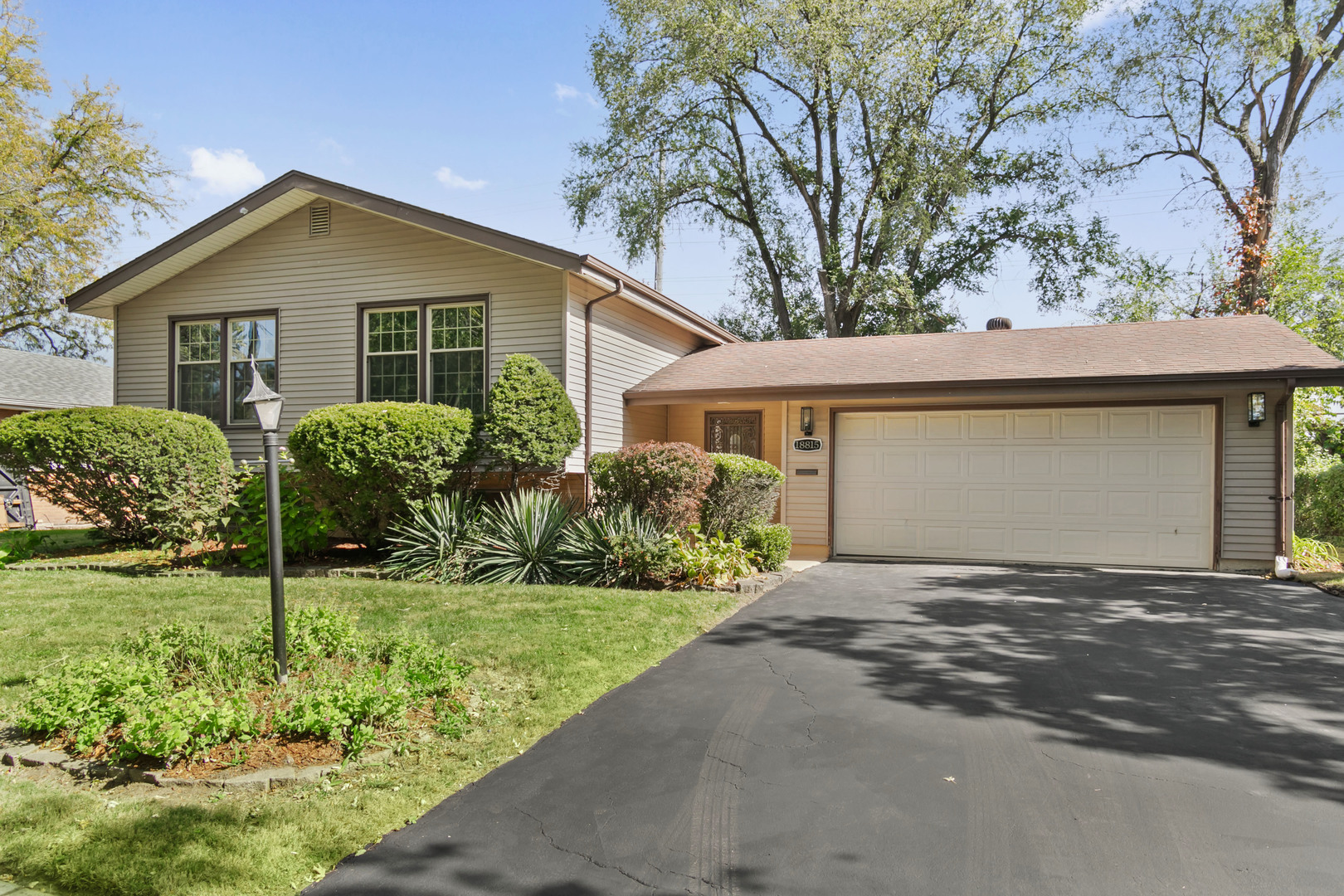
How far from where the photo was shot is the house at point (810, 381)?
33.3ft

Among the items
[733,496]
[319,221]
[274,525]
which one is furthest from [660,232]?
[274,525]

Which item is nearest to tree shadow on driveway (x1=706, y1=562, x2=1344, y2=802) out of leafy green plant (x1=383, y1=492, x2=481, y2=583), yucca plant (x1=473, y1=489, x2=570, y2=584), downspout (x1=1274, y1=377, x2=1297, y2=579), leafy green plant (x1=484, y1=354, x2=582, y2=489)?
downspout (x1=1274, y1=377, x2=1297, y2=579)

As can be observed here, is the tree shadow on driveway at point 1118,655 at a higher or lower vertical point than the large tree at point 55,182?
lower

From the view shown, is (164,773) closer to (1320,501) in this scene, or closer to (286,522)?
(286,522)

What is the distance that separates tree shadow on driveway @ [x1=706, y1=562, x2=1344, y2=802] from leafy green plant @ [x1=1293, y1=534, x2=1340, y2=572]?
128 centimetres

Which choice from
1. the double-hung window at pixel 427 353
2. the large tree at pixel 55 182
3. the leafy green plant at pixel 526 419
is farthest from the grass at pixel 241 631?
the large tree at pixel 55 182

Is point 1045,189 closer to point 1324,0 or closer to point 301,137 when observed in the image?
point 1324,0

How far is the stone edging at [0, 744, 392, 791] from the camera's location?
343 centimetres

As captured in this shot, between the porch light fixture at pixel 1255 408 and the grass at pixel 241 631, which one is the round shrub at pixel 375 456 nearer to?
the grass at pixel 241 631

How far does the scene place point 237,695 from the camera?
401 centimetres

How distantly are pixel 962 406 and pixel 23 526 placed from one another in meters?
15.6

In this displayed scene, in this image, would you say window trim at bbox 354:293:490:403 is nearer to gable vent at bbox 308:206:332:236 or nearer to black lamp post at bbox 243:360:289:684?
gable vent at bbox 308:206:332:236

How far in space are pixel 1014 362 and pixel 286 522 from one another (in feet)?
32.4

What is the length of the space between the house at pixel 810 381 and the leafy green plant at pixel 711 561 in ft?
8.44
